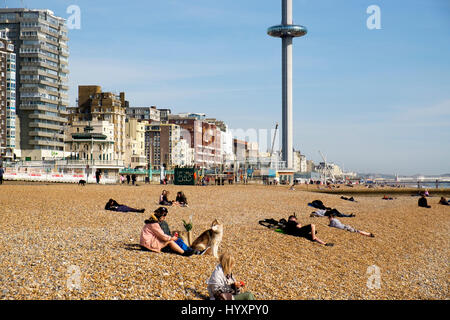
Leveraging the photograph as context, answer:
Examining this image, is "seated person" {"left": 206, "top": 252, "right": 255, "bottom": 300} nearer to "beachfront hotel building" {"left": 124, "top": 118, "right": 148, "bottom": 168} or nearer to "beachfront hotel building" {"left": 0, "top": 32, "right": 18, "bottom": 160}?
"beachfront hotel building" {"left": 0, "top": 32, "right": 18, "bottom": 160}

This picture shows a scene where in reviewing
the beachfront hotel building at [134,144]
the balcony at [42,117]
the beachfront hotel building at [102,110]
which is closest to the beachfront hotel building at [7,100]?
the balcony at [42,117]

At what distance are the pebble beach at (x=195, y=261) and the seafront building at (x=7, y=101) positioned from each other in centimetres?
7634

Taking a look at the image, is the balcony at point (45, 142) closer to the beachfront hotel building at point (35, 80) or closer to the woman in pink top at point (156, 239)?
the beachfront hotel building at point (35, 80)

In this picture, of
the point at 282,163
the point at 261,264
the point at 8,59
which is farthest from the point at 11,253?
the point at 282,163

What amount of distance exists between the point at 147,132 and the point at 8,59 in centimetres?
5832

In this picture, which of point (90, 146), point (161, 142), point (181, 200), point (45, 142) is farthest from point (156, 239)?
point (161, 142)

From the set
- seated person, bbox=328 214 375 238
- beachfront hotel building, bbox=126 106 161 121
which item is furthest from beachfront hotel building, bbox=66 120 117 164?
seated person, bbox=328 214 375 238

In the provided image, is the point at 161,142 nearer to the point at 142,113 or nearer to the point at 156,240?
the point at 142,113

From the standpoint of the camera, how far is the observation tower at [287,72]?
438 feet

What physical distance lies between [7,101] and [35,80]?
34.5ft

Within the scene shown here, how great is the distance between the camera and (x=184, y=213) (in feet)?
73.7

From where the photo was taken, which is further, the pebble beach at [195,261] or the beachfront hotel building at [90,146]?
the beachfront hotel building at [90,146]

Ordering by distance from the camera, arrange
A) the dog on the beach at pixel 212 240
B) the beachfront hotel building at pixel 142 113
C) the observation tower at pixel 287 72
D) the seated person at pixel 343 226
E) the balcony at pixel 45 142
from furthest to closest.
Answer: the beachfront hotel building at pixel 142 113 → the observation tower at pixel 287 72 → the balcony at pixel 45 142 → the seated person at pixel 343 226 → the dog on the beach at pixel 212 240

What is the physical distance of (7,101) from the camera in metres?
94.2
